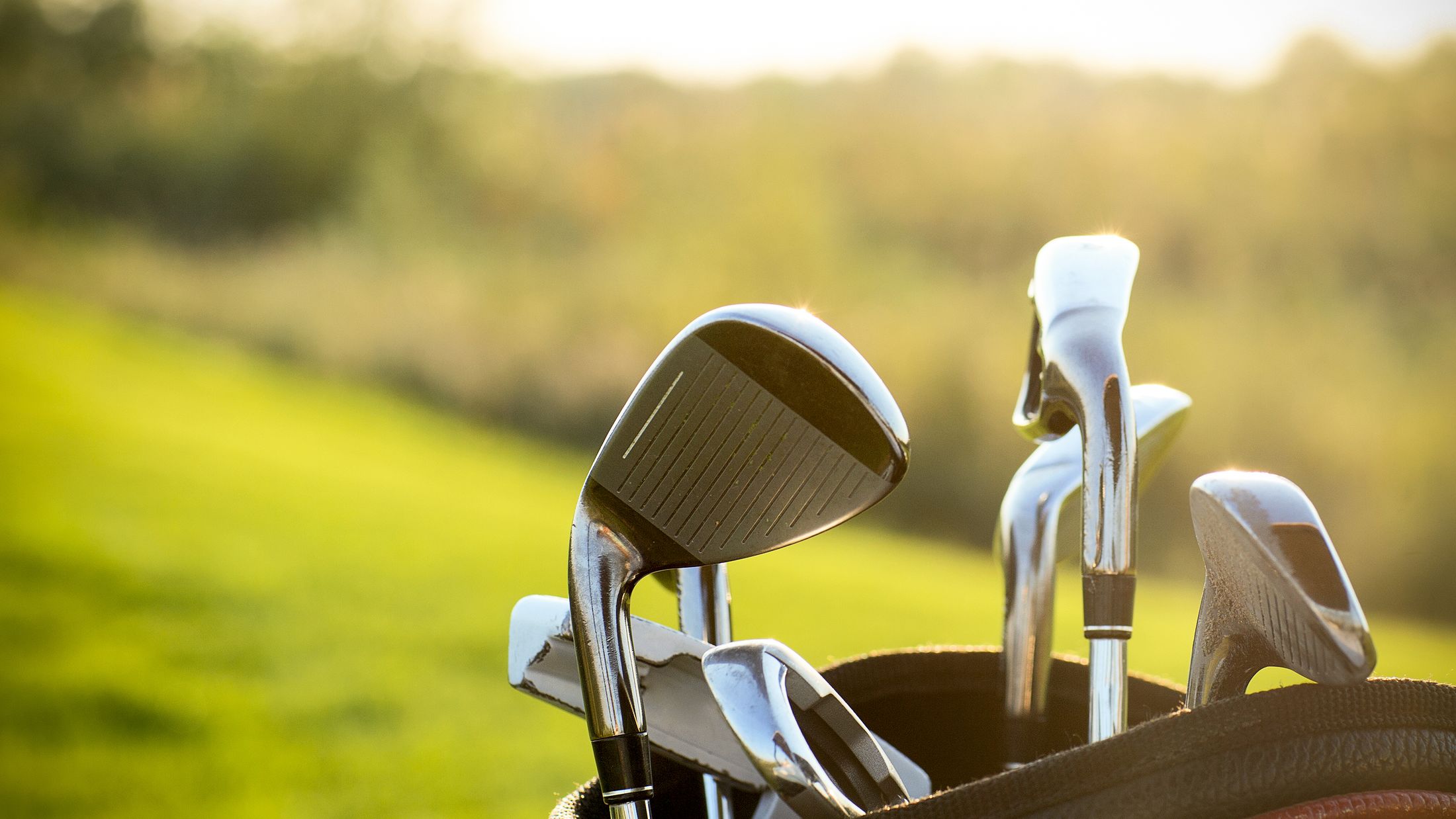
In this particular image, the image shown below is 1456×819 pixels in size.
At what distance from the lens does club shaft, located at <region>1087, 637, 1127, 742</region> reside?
1.70 ft

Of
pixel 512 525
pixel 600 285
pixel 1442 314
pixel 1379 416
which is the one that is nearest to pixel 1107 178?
pixel 1442 314

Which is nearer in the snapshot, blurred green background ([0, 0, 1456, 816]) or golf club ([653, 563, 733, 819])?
golf club ([653, 563, 733, 819])

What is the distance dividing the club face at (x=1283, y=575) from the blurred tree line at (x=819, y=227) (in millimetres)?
5283

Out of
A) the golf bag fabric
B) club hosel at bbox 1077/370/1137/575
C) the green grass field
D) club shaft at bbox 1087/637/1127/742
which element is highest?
the green grass field

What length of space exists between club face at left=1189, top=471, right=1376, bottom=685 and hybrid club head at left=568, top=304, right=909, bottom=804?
0.37 ft

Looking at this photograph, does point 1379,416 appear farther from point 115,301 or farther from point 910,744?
point 115,301

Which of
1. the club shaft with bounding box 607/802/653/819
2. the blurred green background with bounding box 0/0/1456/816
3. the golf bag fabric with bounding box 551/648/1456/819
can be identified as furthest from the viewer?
the blurred green background with bounding box 0/0/1456/816

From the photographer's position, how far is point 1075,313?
554 mm

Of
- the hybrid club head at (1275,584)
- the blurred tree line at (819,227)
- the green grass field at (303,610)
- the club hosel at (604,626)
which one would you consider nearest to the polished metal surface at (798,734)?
the club hosel at (604,626)

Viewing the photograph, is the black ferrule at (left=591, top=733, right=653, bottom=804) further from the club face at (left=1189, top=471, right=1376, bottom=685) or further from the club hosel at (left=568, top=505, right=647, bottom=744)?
the club face at (left=1189, top=471, right=1376, bottom=685)

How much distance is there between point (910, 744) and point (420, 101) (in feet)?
47.0

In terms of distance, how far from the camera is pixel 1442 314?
22.7ft

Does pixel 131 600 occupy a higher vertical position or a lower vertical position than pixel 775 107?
lower

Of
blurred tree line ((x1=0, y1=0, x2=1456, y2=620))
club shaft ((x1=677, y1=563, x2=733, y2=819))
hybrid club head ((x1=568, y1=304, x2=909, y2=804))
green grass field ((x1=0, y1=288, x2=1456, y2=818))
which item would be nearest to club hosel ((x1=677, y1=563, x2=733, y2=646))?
club shaft ((x1=677, y1=563, x2=733, y2=819))
